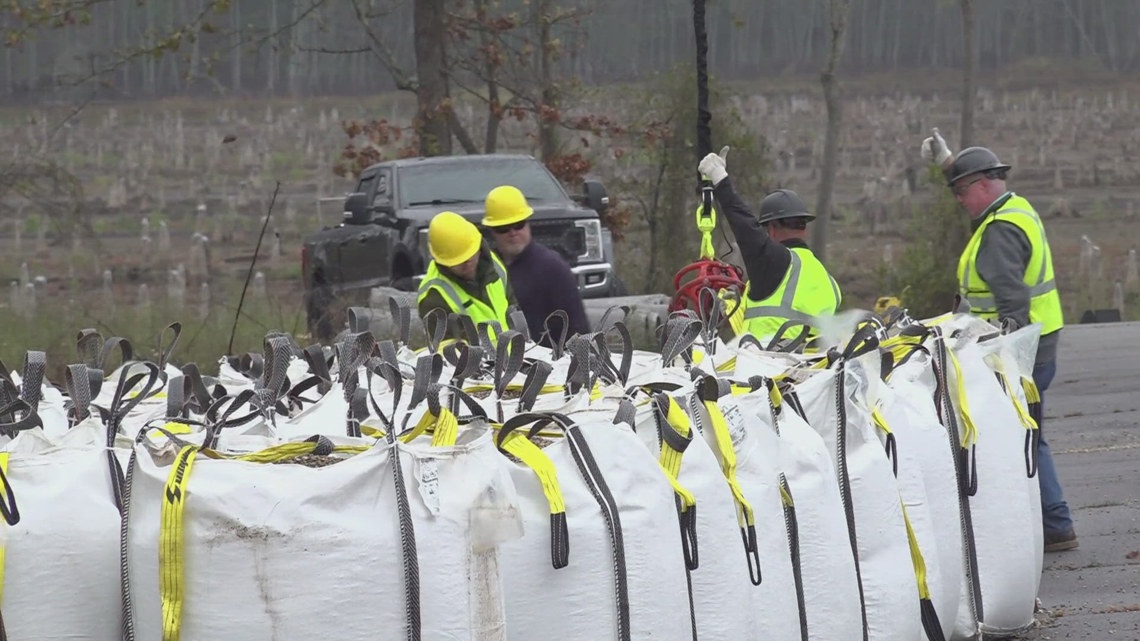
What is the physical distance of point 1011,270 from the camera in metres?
7.40

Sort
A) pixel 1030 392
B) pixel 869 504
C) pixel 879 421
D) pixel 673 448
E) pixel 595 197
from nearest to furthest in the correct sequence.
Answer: pixel 673 448 → pixel 869 504 → pixel 879 421 → pixel 1030 392 → pixel 595 197

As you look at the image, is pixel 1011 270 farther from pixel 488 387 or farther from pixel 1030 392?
pixel 488 387

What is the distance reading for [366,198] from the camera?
1456 cm

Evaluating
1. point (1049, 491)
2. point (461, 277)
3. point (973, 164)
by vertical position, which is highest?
point (973, 164)

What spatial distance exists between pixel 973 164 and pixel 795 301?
3.94 feet

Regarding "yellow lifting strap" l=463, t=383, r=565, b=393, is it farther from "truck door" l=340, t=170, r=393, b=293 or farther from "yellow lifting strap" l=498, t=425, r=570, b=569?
"truck door" l=340, t=170, r=393, b=293

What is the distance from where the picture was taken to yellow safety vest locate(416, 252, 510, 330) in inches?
276

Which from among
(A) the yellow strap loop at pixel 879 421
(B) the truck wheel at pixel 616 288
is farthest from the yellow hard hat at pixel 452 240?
(B) the truck wheel at pixel 616 288

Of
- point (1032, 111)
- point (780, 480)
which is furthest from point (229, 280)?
point (1032, 111)

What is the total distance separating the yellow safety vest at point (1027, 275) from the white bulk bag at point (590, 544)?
3.98 meters

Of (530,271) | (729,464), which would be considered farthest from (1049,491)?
(729,464)

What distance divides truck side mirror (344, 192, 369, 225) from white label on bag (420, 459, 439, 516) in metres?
11.1

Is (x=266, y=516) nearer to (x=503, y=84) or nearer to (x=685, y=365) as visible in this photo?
(x=685, y=365)

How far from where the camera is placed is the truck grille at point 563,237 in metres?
14.2
